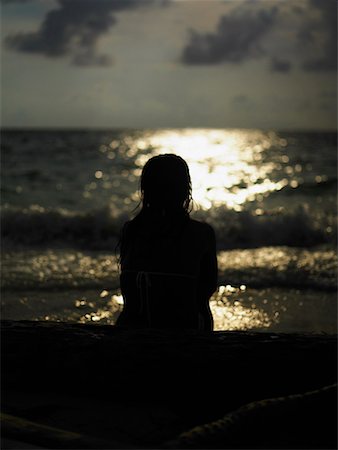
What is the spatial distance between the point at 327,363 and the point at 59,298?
4.32 meters

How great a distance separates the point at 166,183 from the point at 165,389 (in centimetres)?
103

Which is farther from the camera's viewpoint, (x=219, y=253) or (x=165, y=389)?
(x=219, y=253)

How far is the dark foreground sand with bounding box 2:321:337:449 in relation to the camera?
8.78 feet

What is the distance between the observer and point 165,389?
297 centimetres

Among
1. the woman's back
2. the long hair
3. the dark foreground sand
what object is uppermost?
the long hair

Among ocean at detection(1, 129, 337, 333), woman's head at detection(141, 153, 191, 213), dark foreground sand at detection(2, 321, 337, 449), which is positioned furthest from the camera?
ocean at detection(1, 129, 337, 333)

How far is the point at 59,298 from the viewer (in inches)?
269

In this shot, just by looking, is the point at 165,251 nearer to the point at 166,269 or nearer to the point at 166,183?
the point at 166,269

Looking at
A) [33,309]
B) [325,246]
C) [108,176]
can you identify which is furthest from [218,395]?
[108,176]

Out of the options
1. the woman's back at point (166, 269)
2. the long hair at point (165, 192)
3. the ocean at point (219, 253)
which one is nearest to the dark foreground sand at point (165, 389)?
the woman's back at point (166, 269)

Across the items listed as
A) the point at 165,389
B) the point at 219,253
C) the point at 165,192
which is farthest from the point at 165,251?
the point at 219,253

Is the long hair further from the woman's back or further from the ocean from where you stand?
the ocean

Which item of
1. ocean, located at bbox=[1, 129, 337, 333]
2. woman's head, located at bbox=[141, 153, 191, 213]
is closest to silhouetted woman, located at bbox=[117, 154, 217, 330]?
woman's head, located at bbox=[141, 153, 191, 213]

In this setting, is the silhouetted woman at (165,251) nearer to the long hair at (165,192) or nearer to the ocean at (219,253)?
the long hair at (165,192)
